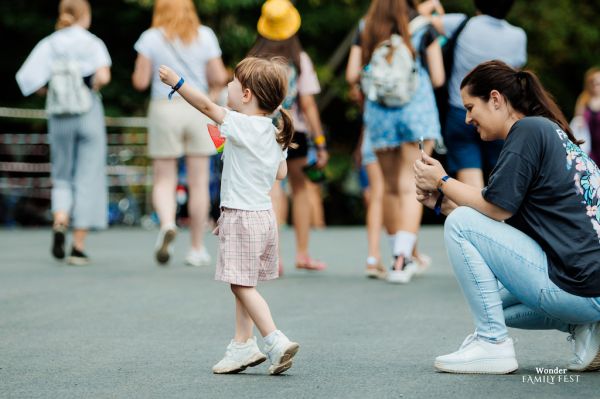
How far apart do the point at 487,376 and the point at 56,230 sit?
5.96 m

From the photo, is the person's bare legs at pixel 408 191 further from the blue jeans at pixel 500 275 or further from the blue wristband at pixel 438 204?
the blue jeans at pixel 500 275

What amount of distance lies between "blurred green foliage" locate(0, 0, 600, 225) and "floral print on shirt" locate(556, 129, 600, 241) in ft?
55.5

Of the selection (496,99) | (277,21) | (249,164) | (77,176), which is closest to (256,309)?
(249,164)

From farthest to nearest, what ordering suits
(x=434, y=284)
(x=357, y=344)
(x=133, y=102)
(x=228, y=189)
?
(x=133, y=102), (x=434, y=284), (x=357, y=344), (x=228, y=189)


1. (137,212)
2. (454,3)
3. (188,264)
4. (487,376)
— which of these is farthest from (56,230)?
(454,3)

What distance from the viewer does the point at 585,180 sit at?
469 centimetres

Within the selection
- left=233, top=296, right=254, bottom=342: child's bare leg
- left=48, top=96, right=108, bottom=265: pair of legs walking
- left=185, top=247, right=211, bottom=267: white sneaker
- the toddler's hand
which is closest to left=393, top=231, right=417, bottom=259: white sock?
left=185, top=247, right=211, bottom=267: white sneaker

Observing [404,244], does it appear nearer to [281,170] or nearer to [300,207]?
[300,207]

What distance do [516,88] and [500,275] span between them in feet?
2.54

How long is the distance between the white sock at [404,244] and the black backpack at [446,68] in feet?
2.73

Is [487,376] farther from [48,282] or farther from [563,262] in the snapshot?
[48,282]

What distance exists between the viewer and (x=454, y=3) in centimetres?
2461

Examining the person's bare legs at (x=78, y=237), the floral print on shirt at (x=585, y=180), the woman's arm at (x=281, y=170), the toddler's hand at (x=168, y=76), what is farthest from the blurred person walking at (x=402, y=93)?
the toddler's hand at (x=168, y=76)

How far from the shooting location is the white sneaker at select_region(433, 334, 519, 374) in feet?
15.8
